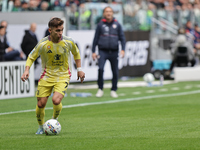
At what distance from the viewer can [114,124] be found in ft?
30.9

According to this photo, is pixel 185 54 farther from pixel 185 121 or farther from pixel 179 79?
pixel 185 121

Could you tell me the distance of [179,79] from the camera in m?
20.4

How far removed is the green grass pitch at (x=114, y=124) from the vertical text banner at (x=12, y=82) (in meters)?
0.29

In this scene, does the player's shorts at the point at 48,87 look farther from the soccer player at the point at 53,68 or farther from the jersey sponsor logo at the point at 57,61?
the jersey sponsor logo at the point at 57,61

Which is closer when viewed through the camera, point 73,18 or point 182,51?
point 73,18

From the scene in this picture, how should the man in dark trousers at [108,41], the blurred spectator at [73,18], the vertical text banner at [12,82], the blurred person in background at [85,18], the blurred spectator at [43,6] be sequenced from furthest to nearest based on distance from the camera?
the blurred spectator at [43,6] < the blurred person in background at [85,18] < the blurred spectator at [73,18] < the man in dark trousers at [108,41] < the vertical text banner at [12,82]

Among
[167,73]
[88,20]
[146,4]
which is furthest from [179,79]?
[146,4]

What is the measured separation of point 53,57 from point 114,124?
1.83m

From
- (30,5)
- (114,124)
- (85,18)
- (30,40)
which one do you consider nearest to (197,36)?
(85,18)

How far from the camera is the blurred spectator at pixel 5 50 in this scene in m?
16.6

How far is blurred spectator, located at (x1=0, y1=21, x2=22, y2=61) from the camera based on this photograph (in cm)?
1662

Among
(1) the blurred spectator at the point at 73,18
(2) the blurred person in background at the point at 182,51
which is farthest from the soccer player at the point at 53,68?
(2) the blurred person in background at the point at 182,51

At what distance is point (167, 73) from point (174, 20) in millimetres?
5228

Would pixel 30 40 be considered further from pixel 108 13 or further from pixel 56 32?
pixel 56 32
